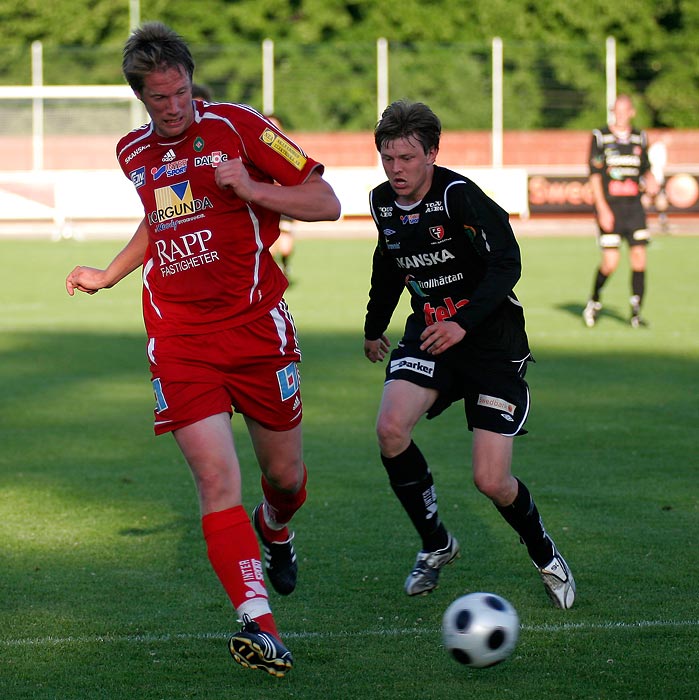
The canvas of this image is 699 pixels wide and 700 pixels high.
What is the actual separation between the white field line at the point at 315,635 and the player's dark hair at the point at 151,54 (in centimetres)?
192

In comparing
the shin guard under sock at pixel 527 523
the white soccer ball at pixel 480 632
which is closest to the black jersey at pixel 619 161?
the shin guard under sock at pixel 527 523

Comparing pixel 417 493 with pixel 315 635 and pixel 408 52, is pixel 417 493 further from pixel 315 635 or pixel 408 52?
pixel 408 52

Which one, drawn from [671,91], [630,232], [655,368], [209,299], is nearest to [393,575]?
[209,299]

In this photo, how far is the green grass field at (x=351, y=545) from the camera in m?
4.29

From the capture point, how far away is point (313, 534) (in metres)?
6.19

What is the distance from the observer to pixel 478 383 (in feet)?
17.0

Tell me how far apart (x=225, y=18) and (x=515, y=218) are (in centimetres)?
1943

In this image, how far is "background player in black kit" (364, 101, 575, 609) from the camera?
500 cm

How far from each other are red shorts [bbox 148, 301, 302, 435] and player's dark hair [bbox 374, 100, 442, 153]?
32.4 inches

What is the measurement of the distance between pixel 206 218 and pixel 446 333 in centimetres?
103

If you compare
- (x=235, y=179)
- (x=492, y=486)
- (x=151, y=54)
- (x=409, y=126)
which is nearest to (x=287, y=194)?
(x=235, y=179)

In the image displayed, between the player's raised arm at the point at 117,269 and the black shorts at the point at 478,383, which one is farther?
the black shorts at the point at 478,383

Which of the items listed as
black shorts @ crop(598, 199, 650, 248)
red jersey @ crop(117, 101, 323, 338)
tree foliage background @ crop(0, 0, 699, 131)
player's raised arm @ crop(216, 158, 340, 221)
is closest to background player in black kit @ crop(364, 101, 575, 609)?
player's raised arm @ crop(216, 158, 340, 221)

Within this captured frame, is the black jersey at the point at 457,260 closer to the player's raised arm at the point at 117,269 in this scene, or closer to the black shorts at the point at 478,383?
the black shorts at the point at 478,383
